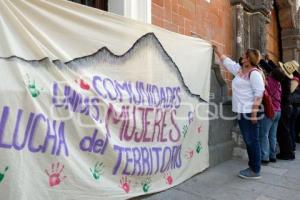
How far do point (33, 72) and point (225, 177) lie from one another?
2.86 metres

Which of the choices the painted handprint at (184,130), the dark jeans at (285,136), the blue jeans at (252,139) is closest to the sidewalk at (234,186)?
the blue jeans at (252,139)

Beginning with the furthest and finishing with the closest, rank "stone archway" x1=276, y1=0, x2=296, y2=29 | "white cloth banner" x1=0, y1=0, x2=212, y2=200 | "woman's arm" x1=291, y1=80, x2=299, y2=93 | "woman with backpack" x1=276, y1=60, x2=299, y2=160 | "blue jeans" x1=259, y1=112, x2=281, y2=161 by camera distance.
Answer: "stone archway" x1=276, y1=0, x2=296, y2=29
"woman's arm" x1=291, y1=80, x2=299, y2=93
"woman with backpack" x1=276, y1=60, x2=299, y2=160
"blue jeans" x1=259, y1=112, x2=281, y2=161
"white cloth banner" x1=0, y1=0, x2=212, y2=200

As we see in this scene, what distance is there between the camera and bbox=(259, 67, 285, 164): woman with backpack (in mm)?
5289

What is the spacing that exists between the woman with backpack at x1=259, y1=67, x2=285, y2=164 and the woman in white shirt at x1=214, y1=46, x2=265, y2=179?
0.73 meters

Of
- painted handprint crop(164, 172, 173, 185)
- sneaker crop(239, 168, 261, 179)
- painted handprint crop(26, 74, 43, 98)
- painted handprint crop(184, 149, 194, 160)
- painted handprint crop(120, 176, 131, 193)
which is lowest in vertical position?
sneaker crop(239, 168, 261, 179)

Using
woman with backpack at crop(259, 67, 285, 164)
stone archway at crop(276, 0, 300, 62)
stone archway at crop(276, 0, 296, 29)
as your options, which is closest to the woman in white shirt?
woman with backpack at crop(259, 67, 285, 164)

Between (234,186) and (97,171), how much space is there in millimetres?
1834

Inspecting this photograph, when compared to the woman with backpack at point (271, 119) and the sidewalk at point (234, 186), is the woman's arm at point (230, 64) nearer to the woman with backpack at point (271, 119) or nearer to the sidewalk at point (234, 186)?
the woman with backpack at point (271, 119)

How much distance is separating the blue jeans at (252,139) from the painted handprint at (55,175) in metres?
2.49

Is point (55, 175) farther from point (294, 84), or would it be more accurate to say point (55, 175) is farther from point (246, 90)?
point (294, 84)

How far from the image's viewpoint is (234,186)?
4.34 m

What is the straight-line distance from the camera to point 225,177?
4.70 metres

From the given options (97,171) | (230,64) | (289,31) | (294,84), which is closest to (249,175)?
(230,64)

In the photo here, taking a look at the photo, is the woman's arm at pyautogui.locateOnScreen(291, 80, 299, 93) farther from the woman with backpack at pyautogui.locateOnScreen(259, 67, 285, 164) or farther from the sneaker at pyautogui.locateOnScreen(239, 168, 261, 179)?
the sneaker at pyautogui.locateOnScreen(239, 168, 261, 179)
